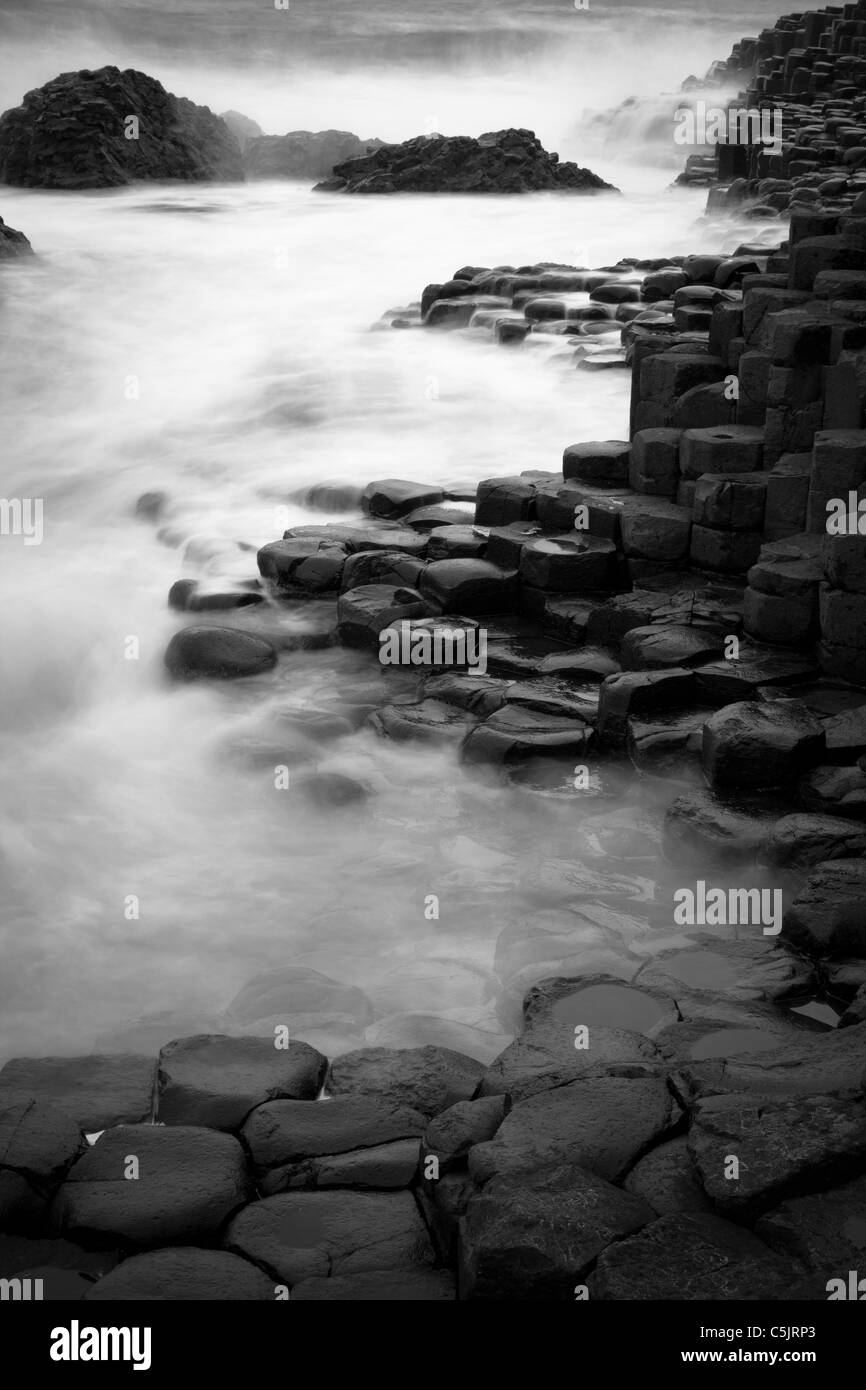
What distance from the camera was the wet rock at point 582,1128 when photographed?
11.5 ft

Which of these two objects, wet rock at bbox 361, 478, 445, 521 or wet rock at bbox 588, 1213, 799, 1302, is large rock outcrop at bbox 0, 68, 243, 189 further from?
wet rock at bbox 588, 1213, 799, 1302

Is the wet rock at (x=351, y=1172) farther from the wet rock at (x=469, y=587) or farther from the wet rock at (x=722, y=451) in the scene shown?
the wet rock at (x=722, y=451)

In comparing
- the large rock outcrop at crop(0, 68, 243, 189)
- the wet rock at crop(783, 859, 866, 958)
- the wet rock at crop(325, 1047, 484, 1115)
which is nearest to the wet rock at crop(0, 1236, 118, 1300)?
the wet rock at crop(325, 1047, 484, 1115)

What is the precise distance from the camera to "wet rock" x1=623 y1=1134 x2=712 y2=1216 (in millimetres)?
3338

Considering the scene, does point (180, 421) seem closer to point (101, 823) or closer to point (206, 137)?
point (101, 823)

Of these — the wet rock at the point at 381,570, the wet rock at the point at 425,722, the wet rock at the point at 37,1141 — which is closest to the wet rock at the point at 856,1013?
the wet rock at the point at 37,1141

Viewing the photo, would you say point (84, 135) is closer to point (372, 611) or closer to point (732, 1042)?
point (372, 611)

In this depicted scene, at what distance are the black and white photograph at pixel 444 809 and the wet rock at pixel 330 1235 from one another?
0.04ft

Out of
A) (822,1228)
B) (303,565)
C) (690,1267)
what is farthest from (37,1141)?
(303,565)

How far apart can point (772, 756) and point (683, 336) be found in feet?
13.9

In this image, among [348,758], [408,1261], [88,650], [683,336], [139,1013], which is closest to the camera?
[408,1261]

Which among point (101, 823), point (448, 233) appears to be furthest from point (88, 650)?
point (448, 233)

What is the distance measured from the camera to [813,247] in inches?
322

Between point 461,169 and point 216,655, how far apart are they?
1700 cm
